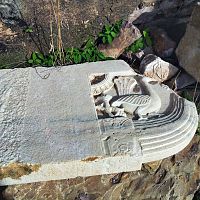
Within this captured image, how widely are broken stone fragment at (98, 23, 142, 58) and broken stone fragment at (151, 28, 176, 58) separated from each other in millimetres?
226

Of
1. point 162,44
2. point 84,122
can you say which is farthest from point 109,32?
point 84,122

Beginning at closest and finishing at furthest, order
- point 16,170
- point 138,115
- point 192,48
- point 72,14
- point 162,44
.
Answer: point 16,170, point 138,115, point 192,48, point 72,14, point 162,44

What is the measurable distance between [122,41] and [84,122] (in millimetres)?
1429

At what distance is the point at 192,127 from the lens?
303cm

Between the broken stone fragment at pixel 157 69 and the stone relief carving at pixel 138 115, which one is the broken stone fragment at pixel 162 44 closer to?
the broken stone fragment at pixel 157 69

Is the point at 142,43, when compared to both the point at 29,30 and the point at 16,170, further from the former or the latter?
the point at 16,170

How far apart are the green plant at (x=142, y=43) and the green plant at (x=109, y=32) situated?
0.24 m

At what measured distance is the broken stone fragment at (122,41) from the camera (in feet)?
13.2

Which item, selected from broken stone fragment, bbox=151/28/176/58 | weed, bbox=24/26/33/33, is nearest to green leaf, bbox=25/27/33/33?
weed, bbox=24/26/33/33

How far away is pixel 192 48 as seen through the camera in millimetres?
3758

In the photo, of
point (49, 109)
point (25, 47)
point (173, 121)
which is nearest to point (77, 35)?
point (25, 47)

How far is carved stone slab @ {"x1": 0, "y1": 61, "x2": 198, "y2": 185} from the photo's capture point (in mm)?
2650

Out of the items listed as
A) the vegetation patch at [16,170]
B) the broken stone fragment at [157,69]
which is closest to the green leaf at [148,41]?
the broken stone fragment at [157,69]

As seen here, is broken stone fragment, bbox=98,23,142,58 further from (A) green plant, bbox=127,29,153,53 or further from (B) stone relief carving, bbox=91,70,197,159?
(B) stone relief carving, bbox=91,70,197,159
